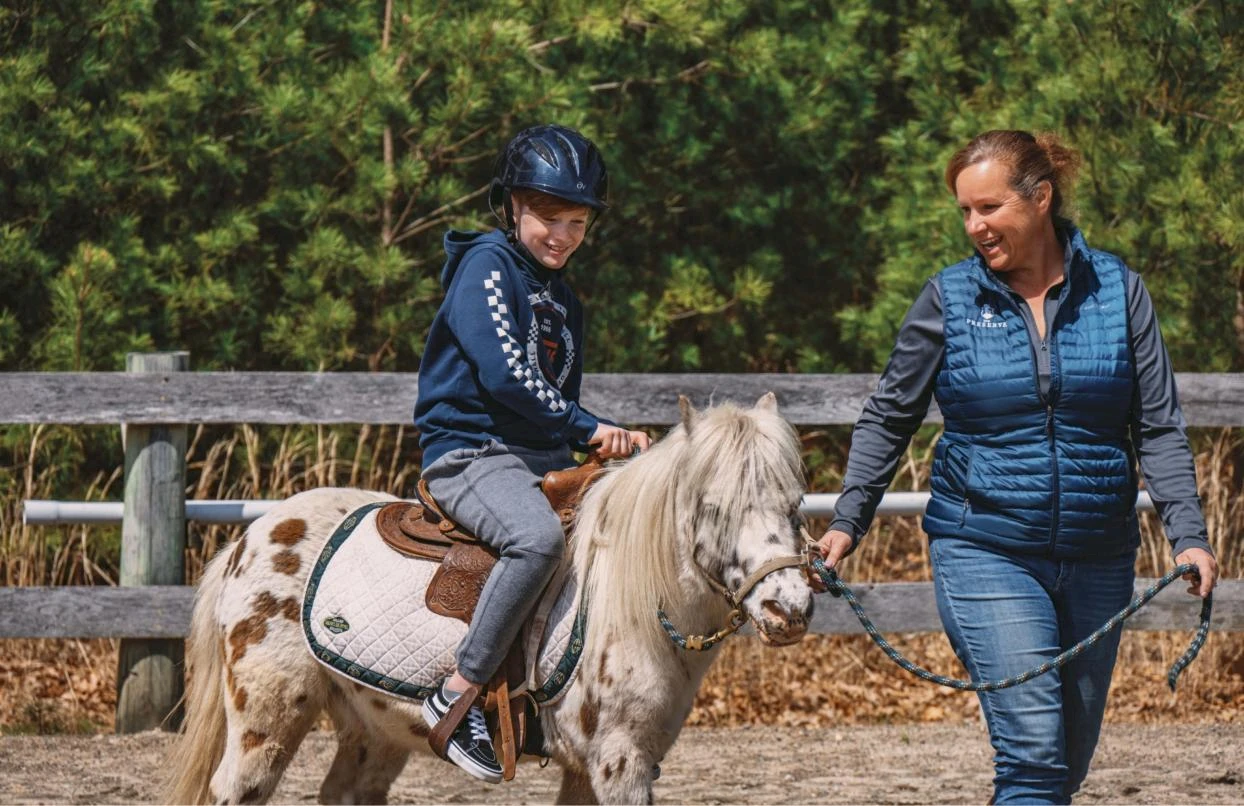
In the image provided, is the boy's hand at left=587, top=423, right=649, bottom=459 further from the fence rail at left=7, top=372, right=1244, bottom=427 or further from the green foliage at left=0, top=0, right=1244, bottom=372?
the green foliage at left=0, top=0, right=1244, bottom=372

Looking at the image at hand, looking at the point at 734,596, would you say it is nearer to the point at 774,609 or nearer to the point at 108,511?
the point at 774,609

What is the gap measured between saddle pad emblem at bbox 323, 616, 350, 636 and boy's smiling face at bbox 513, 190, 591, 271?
1.13m

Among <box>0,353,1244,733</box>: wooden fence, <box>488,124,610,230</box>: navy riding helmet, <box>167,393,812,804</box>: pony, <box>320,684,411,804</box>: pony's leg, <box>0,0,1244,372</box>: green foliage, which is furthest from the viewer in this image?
<box>0,0,1244,372</box>: green foliage

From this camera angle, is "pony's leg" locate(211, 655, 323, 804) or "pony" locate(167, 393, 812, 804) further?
"pony's leg" locate(211, 655, 323, 804)

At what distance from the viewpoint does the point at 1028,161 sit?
3686 mm

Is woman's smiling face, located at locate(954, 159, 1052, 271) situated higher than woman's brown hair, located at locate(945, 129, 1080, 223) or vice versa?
woman's brown hair, located at locate(945, 129, 1080, 223)

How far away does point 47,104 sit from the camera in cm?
844

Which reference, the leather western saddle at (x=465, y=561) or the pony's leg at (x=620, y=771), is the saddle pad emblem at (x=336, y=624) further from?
the pony's leg at (x=620, y=771)

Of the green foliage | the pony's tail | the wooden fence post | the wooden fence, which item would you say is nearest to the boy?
the pony's tail

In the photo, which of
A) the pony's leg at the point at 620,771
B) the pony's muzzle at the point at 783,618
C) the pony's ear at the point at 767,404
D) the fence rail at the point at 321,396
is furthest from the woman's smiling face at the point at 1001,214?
the fence rail at the point at 321,396

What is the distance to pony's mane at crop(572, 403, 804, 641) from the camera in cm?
374

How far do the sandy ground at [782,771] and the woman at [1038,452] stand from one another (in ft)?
8.32

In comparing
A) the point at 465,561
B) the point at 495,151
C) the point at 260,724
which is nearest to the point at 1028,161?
the point at 465,561

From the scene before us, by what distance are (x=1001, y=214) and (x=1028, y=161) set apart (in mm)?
157
